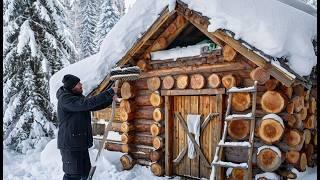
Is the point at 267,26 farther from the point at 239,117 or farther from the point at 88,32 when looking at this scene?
the point at 88,32

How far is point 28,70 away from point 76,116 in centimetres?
858

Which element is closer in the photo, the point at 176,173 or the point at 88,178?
the point at 88,178

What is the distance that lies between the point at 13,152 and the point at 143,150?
21.3 ft

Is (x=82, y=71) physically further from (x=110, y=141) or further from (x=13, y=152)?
(x=13, y=152)

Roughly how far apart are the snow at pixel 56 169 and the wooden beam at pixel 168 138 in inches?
11.7

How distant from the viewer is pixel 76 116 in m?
5.57

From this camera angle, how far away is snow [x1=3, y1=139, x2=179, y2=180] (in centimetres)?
822

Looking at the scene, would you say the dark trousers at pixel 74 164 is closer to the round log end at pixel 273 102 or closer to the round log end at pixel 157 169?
the round log end at pixel 157 169

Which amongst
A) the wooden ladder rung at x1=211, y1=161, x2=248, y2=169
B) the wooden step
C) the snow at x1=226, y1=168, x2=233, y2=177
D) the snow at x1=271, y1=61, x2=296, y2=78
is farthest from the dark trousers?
the snow at x1=271, y1=61, x2=296, y2=78

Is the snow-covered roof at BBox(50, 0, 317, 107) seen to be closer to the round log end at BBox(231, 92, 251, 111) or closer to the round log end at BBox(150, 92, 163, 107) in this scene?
the round log end at BBox(231, 92, 251, 111)

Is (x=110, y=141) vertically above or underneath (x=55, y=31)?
underneath

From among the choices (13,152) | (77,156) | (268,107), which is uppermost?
(268,107)

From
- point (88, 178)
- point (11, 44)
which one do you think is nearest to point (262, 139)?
point (88, 178)

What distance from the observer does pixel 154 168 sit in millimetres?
8219
